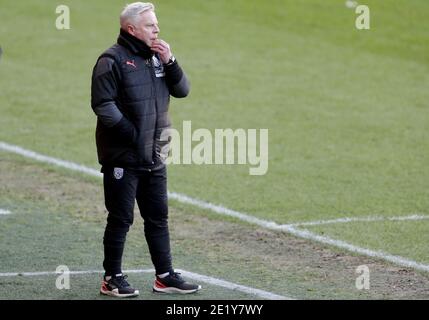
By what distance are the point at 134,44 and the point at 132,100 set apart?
1.29ft

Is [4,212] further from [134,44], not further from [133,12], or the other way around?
[133,12]

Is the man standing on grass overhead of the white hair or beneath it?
beneath

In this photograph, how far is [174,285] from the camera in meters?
8.38

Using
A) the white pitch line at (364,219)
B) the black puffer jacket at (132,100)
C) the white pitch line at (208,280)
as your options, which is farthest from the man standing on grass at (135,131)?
the white pitch line at (364,219)

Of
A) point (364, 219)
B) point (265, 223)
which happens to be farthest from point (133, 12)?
point (364, 219)

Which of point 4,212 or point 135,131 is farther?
point 4,212

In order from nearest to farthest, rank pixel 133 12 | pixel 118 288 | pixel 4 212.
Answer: pixel 133 12 → pixel 118 288 → pixel 4 212

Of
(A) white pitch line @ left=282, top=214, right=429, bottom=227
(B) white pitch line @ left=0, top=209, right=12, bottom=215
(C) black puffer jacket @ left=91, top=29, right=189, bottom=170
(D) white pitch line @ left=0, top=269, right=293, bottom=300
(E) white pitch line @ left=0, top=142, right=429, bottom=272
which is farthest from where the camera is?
(B) white pitch line @ left=0, top=209, right=12, bottom=215

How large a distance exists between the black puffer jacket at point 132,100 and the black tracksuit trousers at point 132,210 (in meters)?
0.09

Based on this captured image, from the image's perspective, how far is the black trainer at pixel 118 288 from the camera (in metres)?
8.25

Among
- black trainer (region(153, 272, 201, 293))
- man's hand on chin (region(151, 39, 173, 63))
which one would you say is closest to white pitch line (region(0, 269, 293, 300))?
black trainer (region(153, 272, 201, 293))

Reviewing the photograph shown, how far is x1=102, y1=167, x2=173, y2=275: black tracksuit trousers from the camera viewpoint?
822 centimetres

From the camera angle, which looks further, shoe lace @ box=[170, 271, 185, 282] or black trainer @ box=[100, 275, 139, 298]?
shoe lace @ box=[170, 271, 185, 282]

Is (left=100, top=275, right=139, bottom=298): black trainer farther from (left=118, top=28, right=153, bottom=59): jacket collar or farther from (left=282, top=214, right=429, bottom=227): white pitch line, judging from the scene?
(left=282, top=214, right=429, bottom=227): white pitch line
